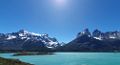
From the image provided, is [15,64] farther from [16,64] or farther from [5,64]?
[5,64]

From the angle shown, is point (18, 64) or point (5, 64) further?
point (18, 64)

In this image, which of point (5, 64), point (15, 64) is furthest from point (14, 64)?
point (5, 64)

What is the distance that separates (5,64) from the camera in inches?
2611

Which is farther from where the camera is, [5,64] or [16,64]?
[16,64]

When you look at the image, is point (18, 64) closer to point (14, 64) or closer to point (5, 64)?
point (14, 64)

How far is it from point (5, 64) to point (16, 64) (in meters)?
7.29

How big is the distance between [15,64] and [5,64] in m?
6.63

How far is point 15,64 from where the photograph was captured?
72688mm

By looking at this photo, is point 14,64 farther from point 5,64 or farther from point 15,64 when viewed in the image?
point 5,64

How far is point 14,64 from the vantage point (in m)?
72.4

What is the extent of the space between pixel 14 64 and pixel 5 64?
247 inches

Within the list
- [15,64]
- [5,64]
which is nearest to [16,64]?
[15,64]

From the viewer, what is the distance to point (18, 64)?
74.2 metres

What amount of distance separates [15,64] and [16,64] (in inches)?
26.0
